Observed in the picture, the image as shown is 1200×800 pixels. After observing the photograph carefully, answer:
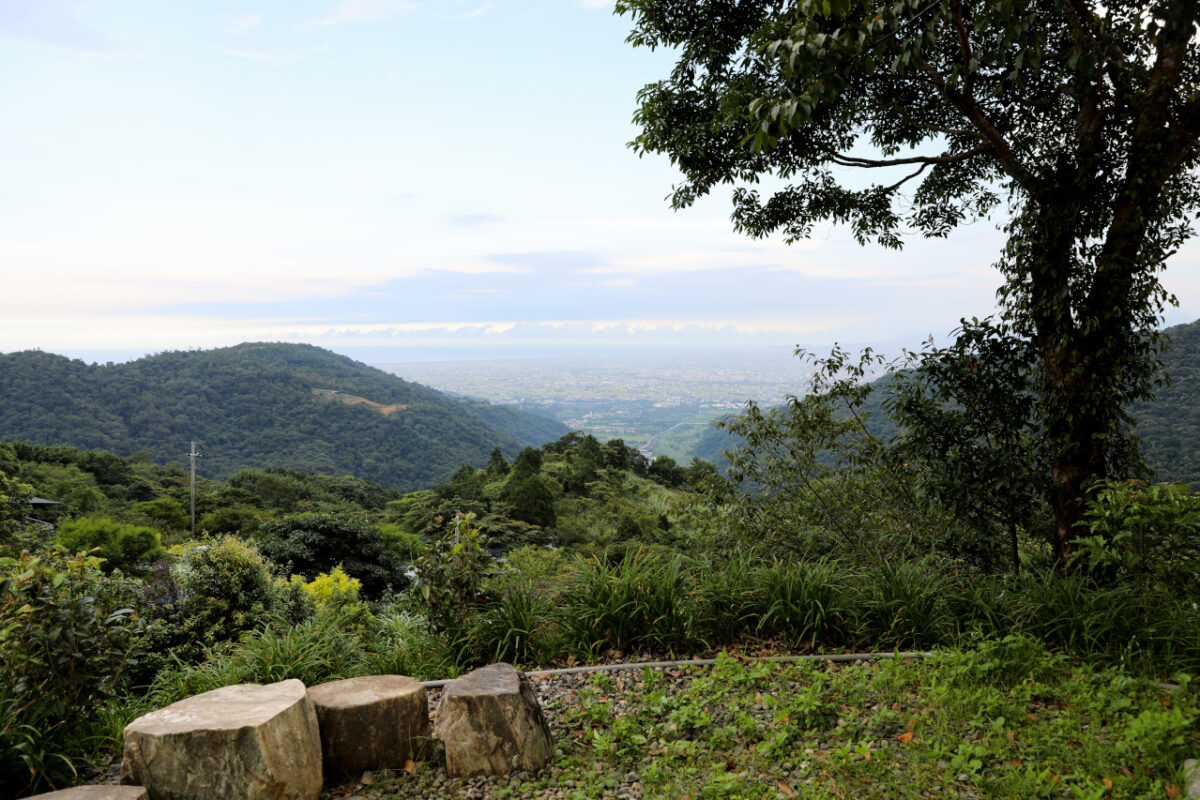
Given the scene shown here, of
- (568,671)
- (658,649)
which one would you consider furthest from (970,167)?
(568,671)

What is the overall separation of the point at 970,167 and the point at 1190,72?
1700mm

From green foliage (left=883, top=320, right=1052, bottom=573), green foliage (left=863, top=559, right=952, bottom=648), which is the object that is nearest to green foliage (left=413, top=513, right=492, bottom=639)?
green foliage (left=863, top=559, right=952, bottom=648)

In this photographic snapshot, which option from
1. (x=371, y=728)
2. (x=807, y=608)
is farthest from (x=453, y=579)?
(x=807, y=608)

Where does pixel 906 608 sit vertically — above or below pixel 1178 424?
below

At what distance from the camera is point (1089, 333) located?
4164 mm

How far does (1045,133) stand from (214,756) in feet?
22.4

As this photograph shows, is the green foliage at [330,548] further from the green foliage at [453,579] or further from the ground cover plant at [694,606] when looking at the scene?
the green foliage at [453,579]

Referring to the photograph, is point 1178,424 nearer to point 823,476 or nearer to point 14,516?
point 823,476

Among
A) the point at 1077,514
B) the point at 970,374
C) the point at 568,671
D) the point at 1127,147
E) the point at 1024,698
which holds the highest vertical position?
the point at 1127,147

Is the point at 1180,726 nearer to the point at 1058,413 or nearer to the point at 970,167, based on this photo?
the point at 1058,413

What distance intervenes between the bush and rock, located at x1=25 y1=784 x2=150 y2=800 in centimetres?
1772

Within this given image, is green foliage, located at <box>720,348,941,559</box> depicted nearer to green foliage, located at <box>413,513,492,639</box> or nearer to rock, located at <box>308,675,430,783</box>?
green foliage, located at <box>413,513,492,639</box>

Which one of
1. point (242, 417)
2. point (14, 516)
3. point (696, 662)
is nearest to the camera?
point (696, 662)

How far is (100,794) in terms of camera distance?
2.36m
